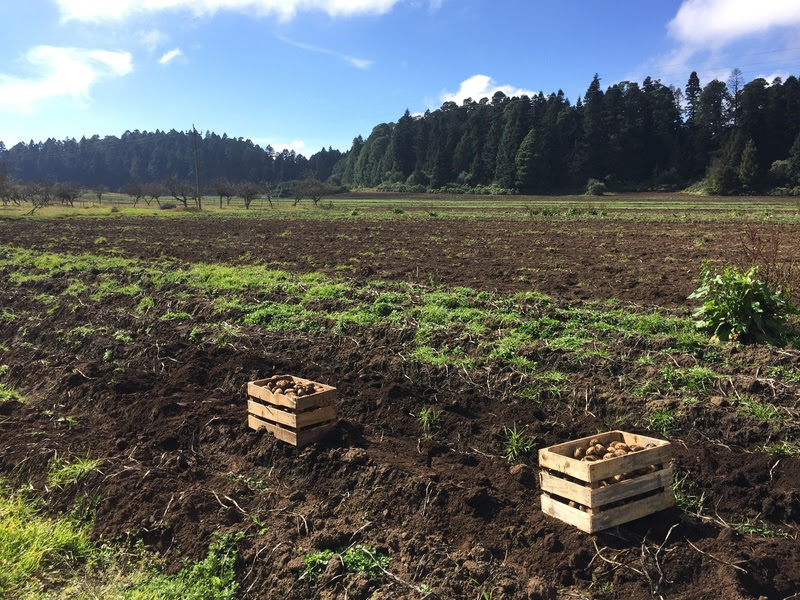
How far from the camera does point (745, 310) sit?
7.71m

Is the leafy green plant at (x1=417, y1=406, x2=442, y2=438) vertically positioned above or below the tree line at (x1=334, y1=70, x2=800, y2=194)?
below

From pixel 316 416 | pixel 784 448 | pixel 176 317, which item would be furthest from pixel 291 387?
pixel 176 317

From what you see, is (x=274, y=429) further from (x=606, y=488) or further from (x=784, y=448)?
(x=784, y=448)

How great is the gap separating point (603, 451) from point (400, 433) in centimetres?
219

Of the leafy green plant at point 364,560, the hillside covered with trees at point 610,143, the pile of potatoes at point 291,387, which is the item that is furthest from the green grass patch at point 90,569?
the hillside covered with trees at point 610,143

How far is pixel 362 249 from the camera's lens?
65.6ft

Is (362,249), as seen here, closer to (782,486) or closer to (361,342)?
(361,342)

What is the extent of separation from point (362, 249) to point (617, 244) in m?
8.96

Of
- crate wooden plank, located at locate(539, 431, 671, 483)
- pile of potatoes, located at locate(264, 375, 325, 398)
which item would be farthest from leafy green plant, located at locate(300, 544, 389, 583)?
pile of potatoes, located at locate(264, 375, 325, 398)

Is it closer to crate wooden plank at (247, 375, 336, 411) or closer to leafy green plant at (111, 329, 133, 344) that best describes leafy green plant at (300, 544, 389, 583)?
crate wooden plank at (247, 375, 336, 411)

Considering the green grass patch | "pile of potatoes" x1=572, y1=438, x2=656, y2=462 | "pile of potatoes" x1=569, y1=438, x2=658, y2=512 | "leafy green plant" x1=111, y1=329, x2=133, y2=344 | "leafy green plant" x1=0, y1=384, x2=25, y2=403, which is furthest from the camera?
"leafy green plant" x1=111, y1=329, x2=133, y2=344

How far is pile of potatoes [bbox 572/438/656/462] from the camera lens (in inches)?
174

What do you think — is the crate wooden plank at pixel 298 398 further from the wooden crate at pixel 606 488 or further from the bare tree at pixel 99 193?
the bare tree at pixel 99 193

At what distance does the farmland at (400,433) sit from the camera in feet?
12.7
